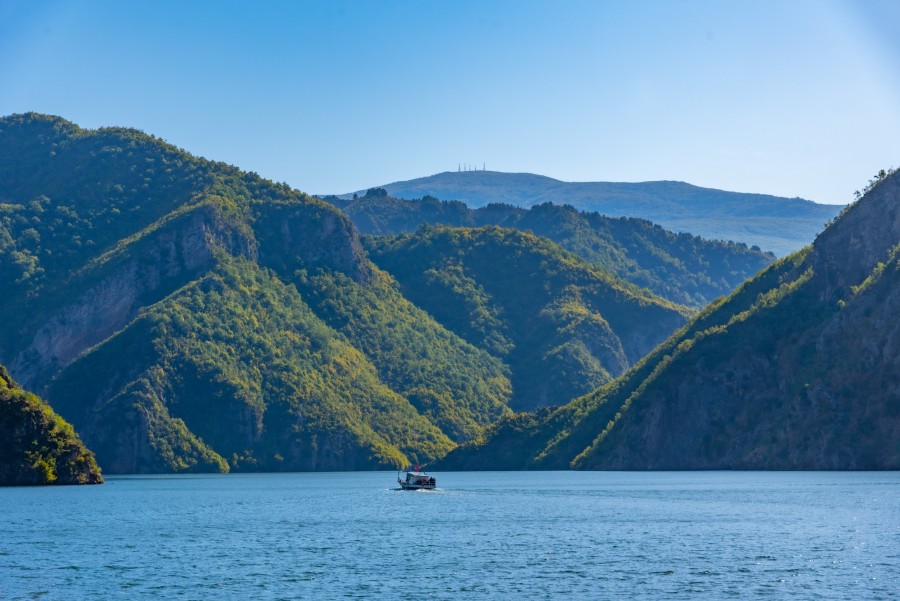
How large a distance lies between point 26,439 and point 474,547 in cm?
9676

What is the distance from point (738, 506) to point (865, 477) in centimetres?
5296

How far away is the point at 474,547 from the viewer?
368 feet

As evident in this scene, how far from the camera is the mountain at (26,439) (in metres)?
186

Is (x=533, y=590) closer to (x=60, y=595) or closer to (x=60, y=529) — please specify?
(x=60, y=595)

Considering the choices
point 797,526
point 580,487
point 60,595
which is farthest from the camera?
point 580,487

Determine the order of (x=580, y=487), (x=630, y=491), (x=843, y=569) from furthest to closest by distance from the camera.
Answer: (x=580, y=487) → (x=630, y=491) → (x=843, y=569)

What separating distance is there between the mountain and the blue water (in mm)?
14043

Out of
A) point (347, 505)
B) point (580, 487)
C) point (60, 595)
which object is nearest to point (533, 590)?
point (60, 595)

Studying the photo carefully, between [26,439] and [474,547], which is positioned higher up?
[26,439]

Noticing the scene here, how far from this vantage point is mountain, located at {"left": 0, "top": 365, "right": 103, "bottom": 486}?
18625 cm

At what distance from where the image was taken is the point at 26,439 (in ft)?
622

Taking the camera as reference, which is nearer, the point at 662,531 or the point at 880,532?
the point at 880,532

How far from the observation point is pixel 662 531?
121750mm

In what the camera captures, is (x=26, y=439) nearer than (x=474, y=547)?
No
